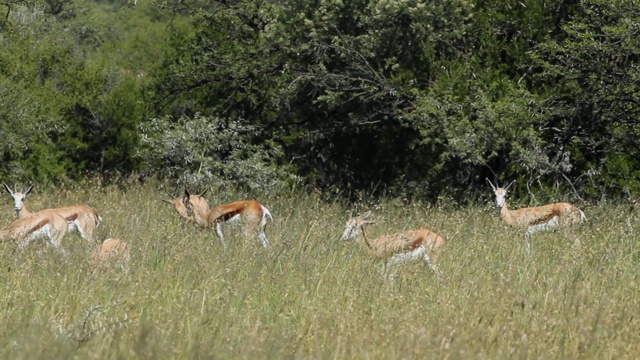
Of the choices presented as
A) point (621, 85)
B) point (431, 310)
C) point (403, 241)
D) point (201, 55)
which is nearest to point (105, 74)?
point (201, 55)

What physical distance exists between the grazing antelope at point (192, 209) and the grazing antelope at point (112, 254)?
12.2 feet

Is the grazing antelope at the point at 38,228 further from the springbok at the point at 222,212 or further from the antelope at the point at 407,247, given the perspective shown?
the antelope at the point at 407,247

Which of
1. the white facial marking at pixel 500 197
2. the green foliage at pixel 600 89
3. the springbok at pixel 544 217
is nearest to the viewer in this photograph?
the springbok at pixel 544 217

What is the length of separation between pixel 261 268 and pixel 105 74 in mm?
13948

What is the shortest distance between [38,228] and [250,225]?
2.20 metres

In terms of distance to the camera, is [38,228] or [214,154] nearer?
[38,228]

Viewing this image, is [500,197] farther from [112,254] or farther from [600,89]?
[112,254]

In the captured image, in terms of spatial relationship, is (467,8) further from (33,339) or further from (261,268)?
(33,339)

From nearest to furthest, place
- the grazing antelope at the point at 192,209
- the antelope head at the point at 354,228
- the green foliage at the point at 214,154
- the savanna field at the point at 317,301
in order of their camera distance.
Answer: the savanna field at the point at 317,301, the antelope head at the point at 354,228, the grazing antelope at the point at 192,209, the green foliage at the point at 214,154

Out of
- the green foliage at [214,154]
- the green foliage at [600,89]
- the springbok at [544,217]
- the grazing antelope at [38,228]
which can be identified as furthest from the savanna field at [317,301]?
the green foliage at [214,154]

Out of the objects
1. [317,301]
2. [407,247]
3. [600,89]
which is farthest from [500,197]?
[317,301]

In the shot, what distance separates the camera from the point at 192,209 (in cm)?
1189

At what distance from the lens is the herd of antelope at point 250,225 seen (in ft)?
26.4

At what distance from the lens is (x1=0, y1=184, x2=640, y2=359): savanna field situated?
4641 mm
